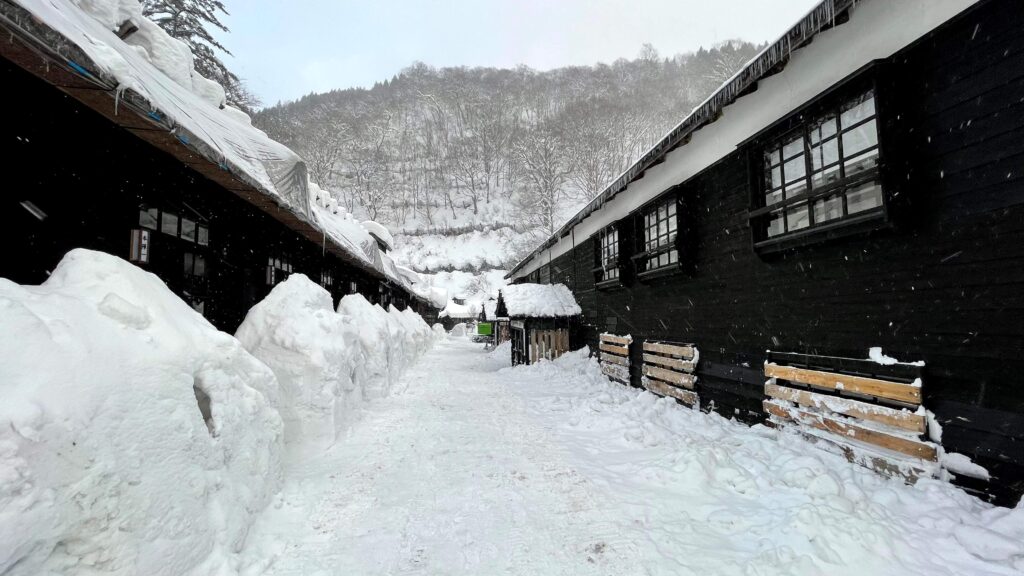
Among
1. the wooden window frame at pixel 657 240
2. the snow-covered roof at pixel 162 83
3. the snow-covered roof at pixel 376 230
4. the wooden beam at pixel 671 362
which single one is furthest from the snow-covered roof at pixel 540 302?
the snow-covered roof at pixel 376 230

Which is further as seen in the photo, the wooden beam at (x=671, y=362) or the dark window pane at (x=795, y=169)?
the wooden beam at (x=671, y=362)

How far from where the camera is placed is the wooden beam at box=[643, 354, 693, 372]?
716 centimetres

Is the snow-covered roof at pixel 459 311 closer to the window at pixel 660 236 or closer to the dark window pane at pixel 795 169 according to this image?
the window at pixel 660 236

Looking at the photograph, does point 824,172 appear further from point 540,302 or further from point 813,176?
point 540,302

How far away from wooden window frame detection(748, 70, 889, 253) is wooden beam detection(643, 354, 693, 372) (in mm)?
2556

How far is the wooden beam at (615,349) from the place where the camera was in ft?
32.1

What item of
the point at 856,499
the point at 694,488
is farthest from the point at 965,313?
the point at 694,488

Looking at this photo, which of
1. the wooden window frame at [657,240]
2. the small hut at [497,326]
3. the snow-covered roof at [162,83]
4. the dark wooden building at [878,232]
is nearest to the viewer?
the snow-covered roof at [162,83]

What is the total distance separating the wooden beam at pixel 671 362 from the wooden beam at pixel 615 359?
111cm

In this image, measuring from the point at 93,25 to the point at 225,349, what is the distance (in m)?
3.21

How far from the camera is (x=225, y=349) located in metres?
3.41

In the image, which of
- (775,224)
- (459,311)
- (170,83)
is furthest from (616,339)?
(459,311)

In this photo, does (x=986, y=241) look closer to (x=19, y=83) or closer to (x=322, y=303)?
(x=322, y=303)

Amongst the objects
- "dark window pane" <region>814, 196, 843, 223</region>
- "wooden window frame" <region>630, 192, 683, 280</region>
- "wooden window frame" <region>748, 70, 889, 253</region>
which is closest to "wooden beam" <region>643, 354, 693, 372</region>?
"wooden window frame" <region>630, 192, 683, 280</region>
